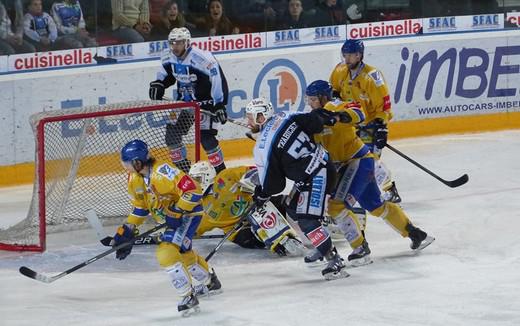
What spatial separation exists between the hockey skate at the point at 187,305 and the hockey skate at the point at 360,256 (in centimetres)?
122

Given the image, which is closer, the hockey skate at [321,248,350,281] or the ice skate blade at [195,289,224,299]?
the ice skate blade at [195,289,224,299]

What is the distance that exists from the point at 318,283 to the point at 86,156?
184 centimetres

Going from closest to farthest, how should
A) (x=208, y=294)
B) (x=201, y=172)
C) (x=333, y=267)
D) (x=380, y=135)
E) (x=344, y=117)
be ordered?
1. (x=208, y=294)
2. (x=201, y=172)
3. (x=333, y=267)
4. (x=344, y=117)
5. (x=380, y=135)

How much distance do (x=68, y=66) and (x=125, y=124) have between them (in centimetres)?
173

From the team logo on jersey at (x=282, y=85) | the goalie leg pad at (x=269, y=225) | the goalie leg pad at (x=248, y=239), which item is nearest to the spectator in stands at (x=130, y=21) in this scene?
the team logo on jersey at (x=282, y=85)

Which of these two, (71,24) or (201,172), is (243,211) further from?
(71,24)

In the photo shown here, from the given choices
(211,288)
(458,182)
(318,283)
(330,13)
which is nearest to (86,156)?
(211,288)

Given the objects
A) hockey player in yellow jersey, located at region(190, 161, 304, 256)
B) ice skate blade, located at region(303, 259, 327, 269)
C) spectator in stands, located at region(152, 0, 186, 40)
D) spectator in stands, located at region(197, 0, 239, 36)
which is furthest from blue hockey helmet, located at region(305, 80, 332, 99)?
spectator in stands, located at region(197, 0, 239, 36)

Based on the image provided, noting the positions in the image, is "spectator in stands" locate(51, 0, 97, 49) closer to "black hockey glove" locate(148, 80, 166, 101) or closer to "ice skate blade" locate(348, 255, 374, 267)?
"black hockey glove" locate(148, 80, 166, 101)

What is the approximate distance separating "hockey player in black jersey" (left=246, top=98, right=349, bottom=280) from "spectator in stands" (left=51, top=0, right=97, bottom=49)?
3.18m

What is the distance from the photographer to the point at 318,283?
267 inches

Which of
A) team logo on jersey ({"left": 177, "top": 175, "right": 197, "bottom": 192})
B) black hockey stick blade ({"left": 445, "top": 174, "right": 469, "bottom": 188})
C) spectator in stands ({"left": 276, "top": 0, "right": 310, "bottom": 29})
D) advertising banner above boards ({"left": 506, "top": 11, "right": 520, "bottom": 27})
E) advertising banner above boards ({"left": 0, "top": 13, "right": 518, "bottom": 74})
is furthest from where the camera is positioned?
advertising banner above boards ({"left": 506, "top": 11, "right": 520, "bottom": 27})

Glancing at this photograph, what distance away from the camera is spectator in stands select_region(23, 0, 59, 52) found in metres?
9.32

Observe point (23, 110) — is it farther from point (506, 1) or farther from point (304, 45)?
point (506, 1)
